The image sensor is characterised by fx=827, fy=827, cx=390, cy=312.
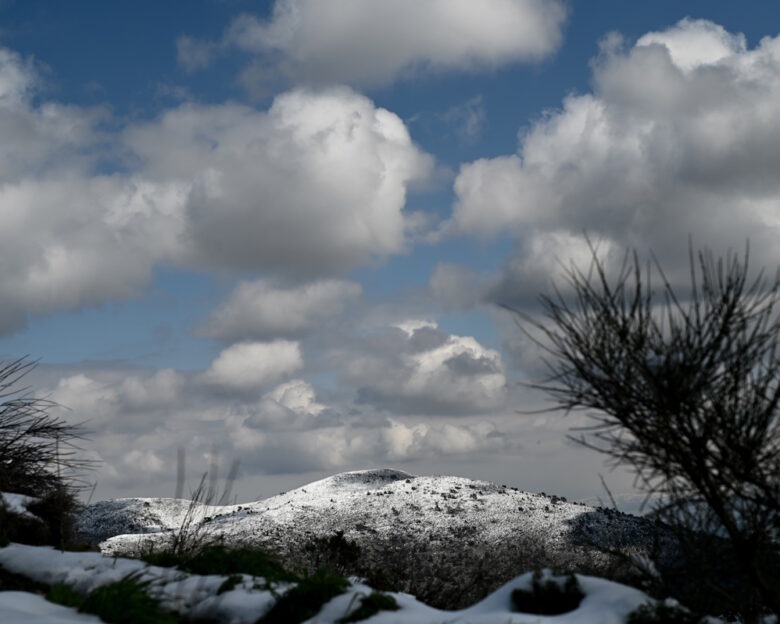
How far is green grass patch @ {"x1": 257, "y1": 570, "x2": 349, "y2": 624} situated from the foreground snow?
87 millimetres

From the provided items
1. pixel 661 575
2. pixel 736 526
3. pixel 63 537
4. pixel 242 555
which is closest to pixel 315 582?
pixel 242 555

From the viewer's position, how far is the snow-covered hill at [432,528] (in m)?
16.3

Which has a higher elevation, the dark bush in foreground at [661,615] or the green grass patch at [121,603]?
the dark bush in foreground at [661,615]

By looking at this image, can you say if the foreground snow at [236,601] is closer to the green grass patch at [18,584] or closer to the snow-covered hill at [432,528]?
the green grass patch at [18,584]

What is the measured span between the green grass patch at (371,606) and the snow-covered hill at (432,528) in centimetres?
654

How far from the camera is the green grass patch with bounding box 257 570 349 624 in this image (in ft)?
22.8

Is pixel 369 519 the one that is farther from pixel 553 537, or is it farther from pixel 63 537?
pixel 63 537

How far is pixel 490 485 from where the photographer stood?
82.4 ft

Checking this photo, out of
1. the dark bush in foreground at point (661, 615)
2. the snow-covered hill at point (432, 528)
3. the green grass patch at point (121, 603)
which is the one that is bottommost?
the green grass patch at point (121, 603)

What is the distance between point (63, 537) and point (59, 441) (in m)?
2.72

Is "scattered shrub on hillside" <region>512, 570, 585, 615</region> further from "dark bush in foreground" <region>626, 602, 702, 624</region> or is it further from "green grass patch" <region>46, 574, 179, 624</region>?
"green grass patch" <region>46, 574, 179, 624</region>

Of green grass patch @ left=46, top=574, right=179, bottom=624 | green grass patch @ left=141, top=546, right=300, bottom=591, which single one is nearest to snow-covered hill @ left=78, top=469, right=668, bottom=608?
green grass patch @ left=141, top=546, right=300, bottom=591

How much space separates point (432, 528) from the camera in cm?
2027

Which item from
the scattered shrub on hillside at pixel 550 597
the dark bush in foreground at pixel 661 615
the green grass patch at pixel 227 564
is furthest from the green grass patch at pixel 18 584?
the dark bush in foreground at pixel 661 615
